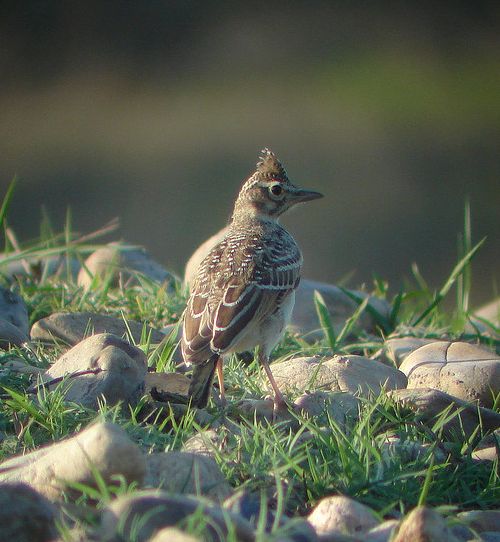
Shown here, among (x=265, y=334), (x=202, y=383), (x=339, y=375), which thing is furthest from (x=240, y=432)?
(x=265, y=334)

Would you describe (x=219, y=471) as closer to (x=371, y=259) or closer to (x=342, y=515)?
(x=342, y=515)

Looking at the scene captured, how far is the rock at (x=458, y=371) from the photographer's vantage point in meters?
5.71

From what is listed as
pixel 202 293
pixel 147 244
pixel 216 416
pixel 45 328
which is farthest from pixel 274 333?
pixel 147 244

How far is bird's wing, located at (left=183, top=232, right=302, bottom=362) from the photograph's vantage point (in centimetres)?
552

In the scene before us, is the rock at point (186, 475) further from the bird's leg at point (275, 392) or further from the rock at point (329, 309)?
the rock at point (329, 309)

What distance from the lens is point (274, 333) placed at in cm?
593

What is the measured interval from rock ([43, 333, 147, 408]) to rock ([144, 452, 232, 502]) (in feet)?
2.97

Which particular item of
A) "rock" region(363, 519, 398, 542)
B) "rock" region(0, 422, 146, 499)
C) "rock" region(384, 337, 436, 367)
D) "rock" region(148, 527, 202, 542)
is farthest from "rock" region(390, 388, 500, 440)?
"rock" region(148, 527, 202, 542)

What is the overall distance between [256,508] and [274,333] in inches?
84.3

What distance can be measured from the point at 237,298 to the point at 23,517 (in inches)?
102

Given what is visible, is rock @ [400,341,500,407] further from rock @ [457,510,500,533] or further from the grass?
rock @ [457,510,500,533]

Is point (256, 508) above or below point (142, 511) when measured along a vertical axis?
below

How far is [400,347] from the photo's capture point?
666 centimetres

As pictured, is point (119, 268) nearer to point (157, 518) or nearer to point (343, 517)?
point (343, 517)
